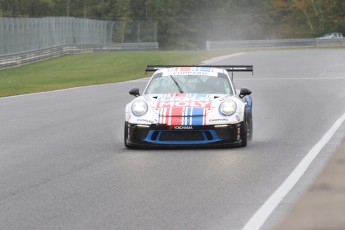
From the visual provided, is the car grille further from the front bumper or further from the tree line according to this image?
the tree line

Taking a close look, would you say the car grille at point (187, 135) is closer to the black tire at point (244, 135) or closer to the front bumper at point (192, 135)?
the front bumper at point (192, 135)

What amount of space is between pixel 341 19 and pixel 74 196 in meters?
111

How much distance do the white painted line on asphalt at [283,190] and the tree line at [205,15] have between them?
10723 cm

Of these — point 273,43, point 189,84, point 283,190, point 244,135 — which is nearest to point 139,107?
point 189,84

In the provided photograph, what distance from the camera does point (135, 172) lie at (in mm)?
9398

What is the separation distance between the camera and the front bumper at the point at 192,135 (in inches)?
461

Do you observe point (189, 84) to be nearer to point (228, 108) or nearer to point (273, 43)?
point (228, 108)

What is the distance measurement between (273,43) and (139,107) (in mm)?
72197

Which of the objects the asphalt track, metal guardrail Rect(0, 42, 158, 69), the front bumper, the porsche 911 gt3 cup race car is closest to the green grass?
metal guardrail Rect(0, 42, 158, 69)

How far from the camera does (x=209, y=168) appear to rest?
9.62 meters

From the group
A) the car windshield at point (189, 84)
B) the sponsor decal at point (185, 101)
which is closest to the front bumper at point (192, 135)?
the sponsor decal at point (185, 101)

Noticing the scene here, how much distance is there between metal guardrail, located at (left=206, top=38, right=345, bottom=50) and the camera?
82.4 m

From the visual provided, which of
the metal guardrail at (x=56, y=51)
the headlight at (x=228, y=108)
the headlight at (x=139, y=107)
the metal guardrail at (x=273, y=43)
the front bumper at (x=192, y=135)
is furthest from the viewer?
the metal guardrail at (x=273, y=43)

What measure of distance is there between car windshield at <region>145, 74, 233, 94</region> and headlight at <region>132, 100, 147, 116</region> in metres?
0.85
